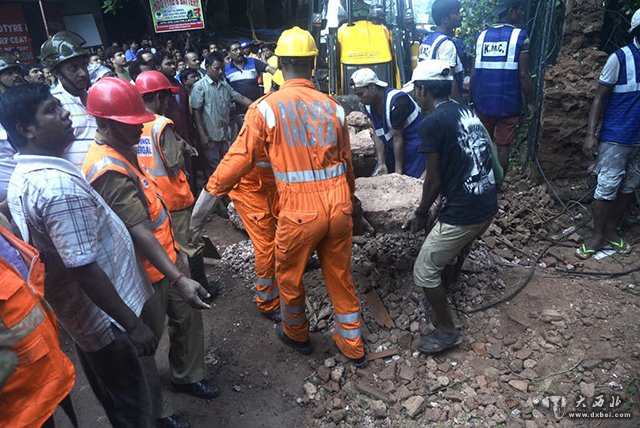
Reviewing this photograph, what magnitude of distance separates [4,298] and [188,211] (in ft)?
6.85

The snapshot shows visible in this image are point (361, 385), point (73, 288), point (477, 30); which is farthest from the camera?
point (477, 30)

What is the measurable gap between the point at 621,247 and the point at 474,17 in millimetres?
3740

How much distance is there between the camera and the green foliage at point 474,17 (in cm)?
577

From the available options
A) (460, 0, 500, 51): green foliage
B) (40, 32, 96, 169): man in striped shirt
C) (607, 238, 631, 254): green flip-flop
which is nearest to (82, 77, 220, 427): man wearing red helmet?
(40, 32, 96, 169): man in striped shirt

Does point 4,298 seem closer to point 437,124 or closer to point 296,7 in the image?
point 437,124

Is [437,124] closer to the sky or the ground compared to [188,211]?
closer to the sky

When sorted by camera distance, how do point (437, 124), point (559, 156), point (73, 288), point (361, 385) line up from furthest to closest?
point (559, 156) → point (361, 385) → point (437, 124) → point (73, 288)

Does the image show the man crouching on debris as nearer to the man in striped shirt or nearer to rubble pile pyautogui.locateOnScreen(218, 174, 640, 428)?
rubble pile pyautogui.locateOnScreen(218, 174, 640, 428)

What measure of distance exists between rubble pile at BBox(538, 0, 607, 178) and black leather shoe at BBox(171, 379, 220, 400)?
430 centimetres

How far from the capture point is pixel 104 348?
205 centimetres

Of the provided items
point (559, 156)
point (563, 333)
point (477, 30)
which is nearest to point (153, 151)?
point (563, 333)

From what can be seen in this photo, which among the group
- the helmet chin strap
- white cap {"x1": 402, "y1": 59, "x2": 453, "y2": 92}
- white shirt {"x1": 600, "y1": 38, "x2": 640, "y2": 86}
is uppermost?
the helmet chin strap

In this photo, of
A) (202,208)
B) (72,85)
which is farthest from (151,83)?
(202,208)

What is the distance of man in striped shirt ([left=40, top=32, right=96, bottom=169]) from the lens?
10.3 feet
